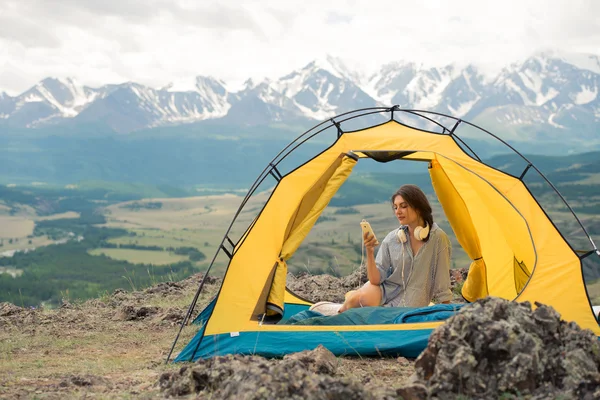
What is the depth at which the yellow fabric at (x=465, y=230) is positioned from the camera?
9.56m

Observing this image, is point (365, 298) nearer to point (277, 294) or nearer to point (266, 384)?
point (277, 294)

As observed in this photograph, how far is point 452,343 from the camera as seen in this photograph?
472cm

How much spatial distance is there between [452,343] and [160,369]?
140 inches

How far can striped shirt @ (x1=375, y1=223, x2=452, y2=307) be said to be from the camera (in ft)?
27.8

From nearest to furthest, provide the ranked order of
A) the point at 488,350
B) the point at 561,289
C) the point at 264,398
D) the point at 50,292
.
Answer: the point at 264,398 → the point at 488,350 → the point at 561,289 → the point at 50,292

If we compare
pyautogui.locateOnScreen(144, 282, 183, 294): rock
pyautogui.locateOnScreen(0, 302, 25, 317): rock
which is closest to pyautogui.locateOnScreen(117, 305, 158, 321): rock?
pyautogui.locateOnScreen(0, 302, 25, 317): rock

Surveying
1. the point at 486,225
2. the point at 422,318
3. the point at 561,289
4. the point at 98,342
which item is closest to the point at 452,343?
the point at 422,318

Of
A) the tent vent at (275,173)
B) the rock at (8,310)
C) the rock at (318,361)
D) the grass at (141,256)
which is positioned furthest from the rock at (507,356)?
the grass at (141,256)

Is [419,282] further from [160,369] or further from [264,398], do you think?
[264,398]

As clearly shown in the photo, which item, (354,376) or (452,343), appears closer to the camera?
(452,343)

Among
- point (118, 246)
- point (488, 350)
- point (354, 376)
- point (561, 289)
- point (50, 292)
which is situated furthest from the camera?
point (118, 246)

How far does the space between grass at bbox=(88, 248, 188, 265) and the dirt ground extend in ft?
403

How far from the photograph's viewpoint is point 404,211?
8312 mm

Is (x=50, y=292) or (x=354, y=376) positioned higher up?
(x=354, y=376)
